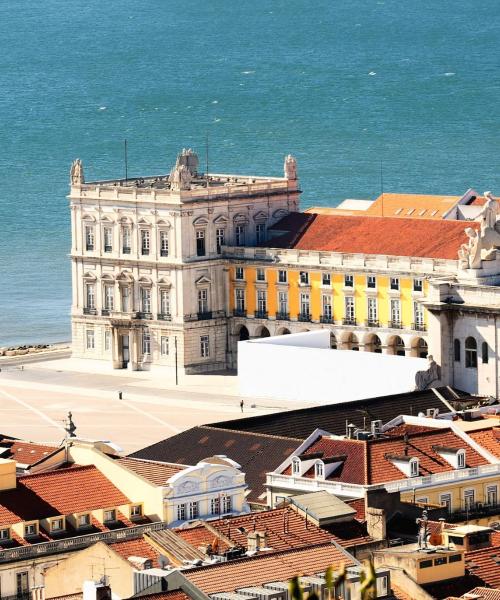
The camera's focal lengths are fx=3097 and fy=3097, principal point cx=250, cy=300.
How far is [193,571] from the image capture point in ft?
209

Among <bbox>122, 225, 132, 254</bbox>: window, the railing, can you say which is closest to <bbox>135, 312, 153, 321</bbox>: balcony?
<bbox>122, 225, 132, 254</bbox>: window

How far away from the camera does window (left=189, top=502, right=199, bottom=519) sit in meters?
75.6

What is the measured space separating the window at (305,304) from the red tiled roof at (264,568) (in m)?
64.7

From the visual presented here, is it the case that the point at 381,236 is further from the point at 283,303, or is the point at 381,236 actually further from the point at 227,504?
the point at 227,504

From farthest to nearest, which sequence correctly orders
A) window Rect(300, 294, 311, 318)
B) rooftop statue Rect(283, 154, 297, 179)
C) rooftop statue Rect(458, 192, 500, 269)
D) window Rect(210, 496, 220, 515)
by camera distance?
rooftop statue Rect(283, 154, 297, 179) < window Rect(300, 294, 311, 318) < rooftop statue Rect(458, 192, 500, 269) < window Rect(210, 496, 220, 515)

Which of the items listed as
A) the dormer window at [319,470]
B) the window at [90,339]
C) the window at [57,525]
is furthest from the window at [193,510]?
the window at [90,339]

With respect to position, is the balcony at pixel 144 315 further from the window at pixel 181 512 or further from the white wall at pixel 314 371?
the window at pixel 181 512

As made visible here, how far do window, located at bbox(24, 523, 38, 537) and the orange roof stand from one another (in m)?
70.8

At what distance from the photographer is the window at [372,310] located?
5103 inches

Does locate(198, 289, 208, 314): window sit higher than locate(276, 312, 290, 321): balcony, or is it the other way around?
locate(198, 289, 208, 314): window

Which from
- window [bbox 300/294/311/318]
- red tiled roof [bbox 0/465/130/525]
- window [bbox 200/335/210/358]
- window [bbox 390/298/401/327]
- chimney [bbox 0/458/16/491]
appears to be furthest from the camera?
window [bbox 200/335/210/358]

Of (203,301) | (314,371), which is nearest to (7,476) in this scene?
(314,371)

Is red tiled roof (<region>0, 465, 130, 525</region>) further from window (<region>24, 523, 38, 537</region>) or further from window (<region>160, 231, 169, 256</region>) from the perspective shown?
window (<region>160, 231, 169, 256</region>)

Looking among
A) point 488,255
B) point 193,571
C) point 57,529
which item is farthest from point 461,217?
point 193,571
